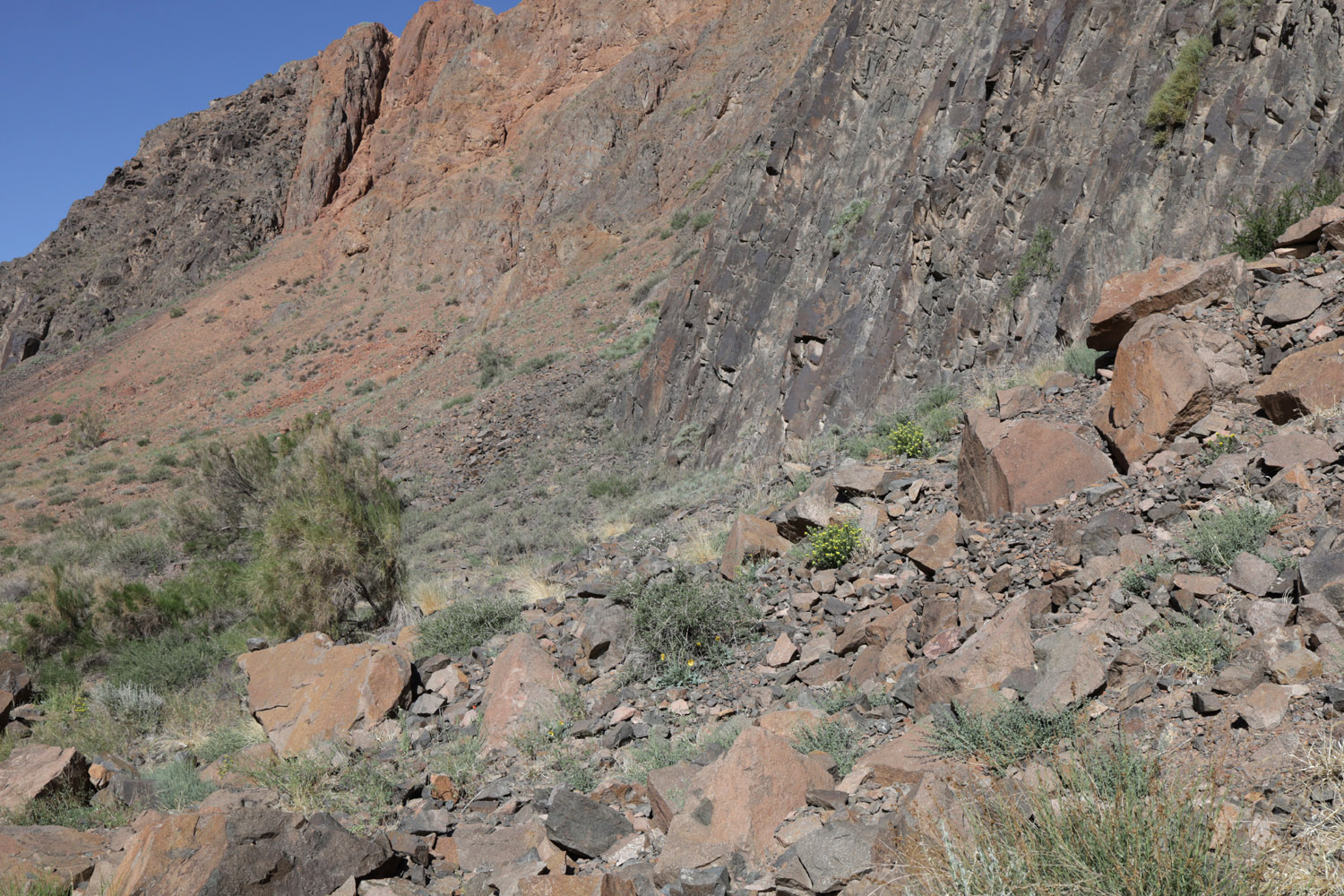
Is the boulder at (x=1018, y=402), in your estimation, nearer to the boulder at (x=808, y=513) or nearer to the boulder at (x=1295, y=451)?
the boulder at (x=808, y=513)

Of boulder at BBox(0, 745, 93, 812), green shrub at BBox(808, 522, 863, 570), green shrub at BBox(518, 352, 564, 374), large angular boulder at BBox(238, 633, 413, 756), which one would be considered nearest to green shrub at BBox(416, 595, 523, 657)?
large angular boulder at BBox(238, 633, 413, 756)

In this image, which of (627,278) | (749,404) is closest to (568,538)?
(749,404)

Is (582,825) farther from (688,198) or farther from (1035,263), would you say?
(688,198)

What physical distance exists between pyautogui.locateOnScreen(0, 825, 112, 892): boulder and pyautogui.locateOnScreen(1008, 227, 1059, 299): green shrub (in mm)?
11032

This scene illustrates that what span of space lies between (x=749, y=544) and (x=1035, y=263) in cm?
596

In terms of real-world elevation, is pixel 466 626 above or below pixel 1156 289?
below

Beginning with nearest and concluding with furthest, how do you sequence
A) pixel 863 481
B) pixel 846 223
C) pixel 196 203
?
pixel 863 481 → pixel 846 223 → pixel 196 203

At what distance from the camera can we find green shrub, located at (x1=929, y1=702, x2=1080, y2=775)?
3.43m

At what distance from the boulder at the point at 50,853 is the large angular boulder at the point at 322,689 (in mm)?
1629

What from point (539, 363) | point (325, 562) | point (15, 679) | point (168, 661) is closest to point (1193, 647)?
point (325, 562)

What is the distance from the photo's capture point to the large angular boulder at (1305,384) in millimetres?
5262

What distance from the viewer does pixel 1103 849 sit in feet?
7.57

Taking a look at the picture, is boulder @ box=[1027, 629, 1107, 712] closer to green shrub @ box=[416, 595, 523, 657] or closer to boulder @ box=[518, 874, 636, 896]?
boulder @ box=[518, 874, 636, 896]

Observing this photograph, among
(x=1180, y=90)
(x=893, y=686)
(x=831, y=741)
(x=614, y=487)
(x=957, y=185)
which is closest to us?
(x=831, y=741)
